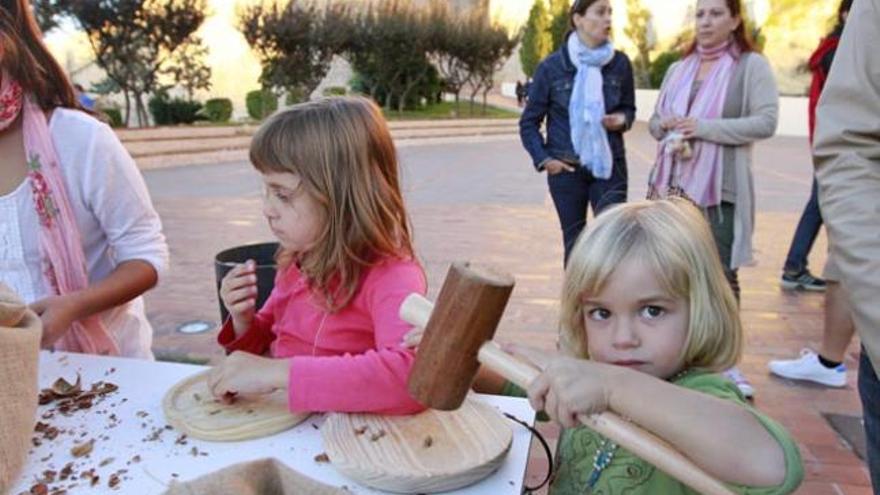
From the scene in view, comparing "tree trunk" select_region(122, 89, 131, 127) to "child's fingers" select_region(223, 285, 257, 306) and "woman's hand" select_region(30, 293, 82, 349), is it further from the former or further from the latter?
"child's fingers" select_region(223, 285, 257, 306)

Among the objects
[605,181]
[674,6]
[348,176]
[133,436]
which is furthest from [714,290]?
[674,6]

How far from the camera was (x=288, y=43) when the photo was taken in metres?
17.8

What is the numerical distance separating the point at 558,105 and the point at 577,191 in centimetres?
46

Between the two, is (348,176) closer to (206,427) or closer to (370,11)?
(206,427)

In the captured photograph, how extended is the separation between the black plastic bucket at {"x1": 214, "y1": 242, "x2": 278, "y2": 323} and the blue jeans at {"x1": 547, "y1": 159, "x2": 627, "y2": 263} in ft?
5.91

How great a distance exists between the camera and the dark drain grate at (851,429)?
283 centimetres

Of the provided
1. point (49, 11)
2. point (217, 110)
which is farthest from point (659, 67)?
point (49, 11)

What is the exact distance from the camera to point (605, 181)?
12.3 feet

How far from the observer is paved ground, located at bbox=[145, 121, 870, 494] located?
3166 millimetres

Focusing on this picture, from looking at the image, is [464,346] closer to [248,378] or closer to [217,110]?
[248,378]

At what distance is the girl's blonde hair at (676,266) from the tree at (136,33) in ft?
47.7

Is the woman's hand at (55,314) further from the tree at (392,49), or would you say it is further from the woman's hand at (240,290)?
the tree at (392,49)

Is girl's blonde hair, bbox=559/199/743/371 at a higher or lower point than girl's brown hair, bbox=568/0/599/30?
lower

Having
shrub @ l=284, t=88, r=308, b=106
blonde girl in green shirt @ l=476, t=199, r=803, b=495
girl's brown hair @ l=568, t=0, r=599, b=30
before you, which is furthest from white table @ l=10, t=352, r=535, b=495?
shrub @ l=284, t=88, r=308, b=106
